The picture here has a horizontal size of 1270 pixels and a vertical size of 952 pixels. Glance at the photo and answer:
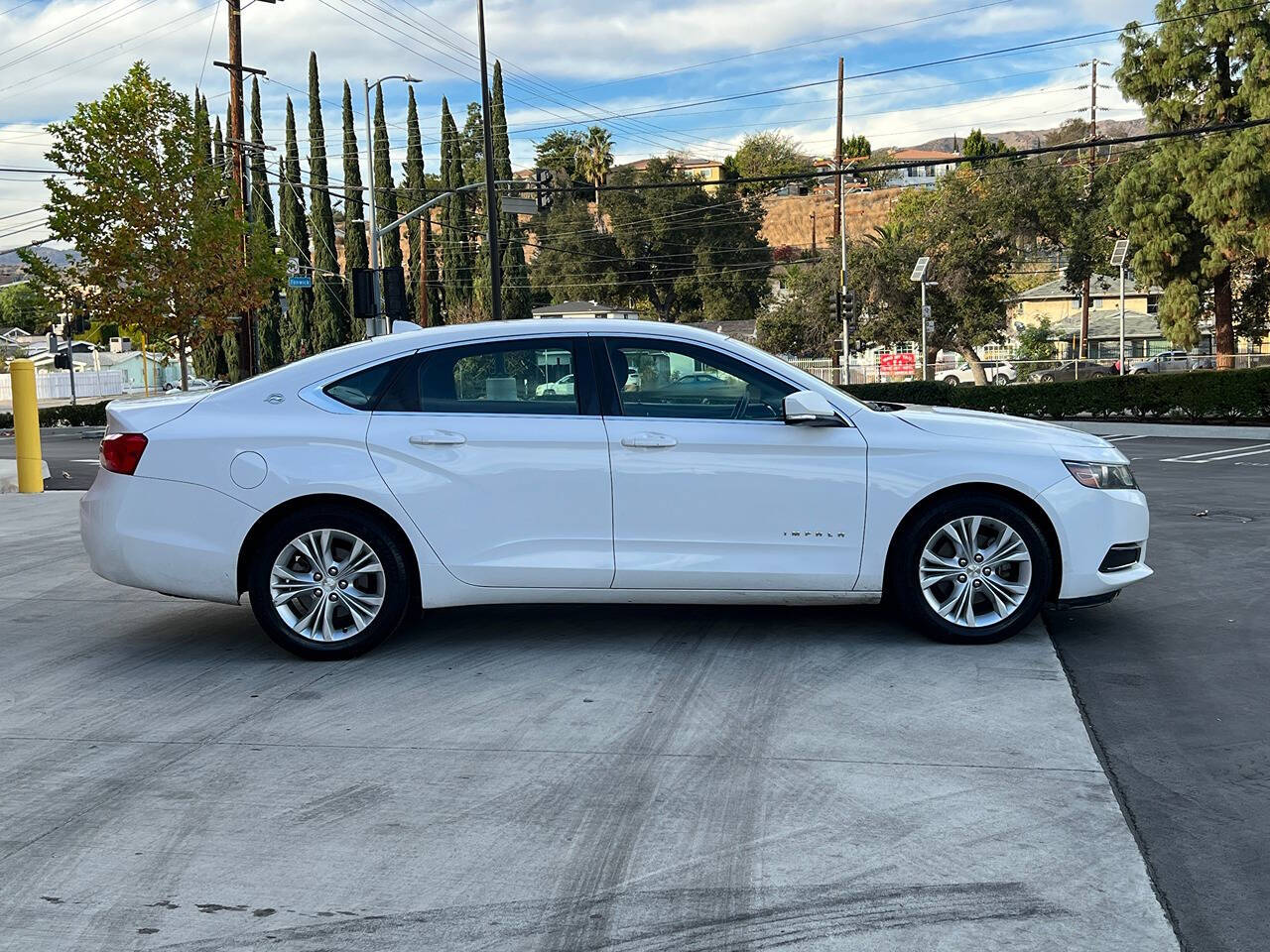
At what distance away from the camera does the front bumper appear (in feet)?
20.7

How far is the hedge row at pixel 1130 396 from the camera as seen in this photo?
26.5m

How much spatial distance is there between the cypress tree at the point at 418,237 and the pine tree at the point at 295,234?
5732 mm

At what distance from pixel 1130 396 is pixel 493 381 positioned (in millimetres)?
25213

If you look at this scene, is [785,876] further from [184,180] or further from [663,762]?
[184,180]

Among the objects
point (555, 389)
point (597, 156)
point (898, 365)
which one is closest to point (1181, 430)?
point (555, 389)

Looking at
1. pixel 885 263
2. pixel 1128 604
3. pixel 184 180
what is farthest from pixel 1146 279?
pixel 1128 604

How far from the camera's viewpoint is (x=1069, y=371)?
169 feet

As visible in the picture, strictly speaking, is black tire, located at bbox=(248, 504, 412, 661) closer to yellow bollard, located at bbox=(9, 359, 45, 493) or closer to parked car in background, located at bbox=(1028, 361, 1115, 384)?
yellow bollard, located at bbox=(9, 359, 45, 493)

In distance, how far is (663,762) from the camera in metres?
4.71

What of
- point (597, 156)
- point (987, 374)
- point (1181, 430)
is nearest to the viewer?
point (1181, 430)

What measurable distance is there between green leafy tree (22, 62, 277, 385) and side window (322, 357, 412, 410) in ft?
90.3

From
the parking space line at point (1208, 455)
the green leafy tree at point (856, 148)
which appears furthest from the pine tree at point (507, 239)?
the green leafy tree at point (856, 148)

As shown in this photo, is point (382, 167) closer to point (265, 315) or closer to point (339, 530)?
point (265, 315)

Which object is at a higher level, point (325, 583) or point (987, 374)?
point (325, 583)
